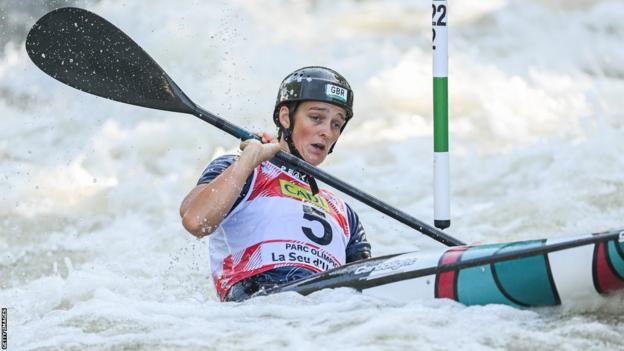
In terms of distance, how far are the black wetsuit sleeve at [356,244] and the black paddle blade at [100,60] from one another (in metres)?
0.89

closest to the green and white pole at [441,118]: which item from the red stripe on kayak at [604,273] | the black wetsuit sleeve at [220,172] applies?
the black wetsuit sleeve at [220,172]

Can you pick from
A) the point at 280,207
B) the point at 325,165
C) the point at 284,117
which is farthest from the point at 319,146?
the point at 325,165

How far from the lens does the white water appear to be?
11.7ft

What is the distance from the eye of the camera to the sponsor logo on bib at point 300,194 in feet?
14.0

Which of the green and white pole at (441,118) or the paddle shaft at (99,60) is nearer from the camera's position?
the paddle shaft at (99,60)

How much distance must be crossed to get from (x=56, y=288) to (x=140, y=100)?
0.92 m

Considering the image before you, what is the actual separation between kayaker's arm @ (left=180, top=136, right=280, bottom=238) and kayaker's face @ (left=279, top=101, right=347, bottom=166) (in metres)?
0.43

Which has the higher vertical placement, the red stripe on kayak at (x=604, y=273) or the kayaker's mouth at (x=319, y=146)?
the kayaker's mouth at (x=319, y=146)

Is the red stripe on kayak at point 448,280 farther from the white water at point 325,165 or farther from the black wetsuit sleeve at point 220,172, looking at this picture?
the black wetsuit sleeve at point 220,172

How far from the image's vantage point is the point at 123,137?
10.9m

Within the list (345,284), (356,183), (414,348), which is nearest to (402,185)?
(356,183)

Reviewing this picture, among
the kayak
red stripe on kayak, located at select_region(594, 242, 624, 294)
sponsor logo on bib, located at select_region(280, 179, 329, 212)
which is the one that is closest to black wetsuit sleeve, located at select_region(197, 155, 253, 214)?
sponsor logo on bib, located at select_region(280, 179, 329, 212)

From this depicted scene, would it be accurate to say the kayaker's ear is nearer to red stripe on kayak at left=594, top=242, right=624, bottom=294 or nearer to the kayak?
the kayak

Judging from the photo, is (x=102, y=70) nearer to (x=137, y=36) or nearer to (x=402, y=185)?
(x=402, y=185)
